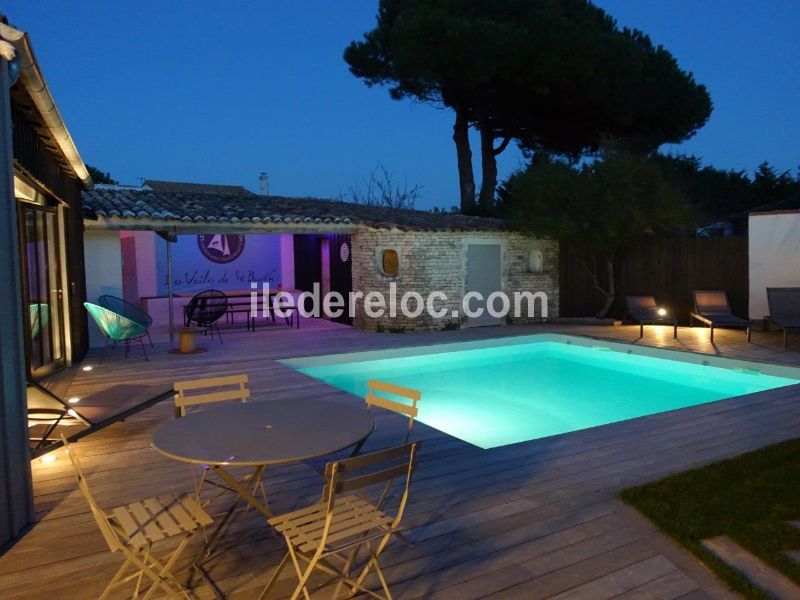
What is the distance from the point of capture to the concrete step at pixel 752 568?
2981 mm

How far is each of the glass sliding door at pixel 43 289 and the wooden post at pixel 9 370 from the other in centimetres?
358

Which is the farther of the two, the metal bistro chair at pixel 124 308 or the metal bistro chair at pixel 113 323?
the metal bistro chair at pixel 124 308

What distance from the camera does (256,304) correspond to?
13.3 meters

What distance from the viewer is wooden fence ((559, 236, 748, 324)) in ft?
41.3

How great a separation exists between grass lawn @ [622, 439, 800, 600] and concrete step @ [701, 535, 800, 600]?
0.04 m

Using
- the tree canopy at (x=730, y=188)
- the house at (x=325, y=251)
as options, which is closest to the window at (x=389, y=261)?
the house at (x=325, y=251)

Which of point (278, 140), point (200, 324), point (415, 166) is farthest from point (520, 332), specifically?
point (278, 140)

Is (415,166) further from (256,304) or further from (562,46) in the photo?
(256,304)

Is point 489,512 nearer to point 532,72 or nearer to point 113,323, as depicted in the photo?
point 113,323

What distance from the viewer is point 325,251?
14.9 metres

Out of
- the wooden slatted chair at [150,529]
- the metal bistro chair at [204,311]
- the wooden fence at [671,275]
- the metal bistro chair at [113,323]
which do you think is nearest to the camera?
the wooden slatted chair at [150,529]

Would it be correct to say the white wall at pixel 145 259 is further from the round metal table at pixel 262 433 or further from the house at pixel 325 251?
the round metal table at pixel 262 433

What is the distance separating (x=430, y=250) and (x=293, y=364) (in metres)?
4.68

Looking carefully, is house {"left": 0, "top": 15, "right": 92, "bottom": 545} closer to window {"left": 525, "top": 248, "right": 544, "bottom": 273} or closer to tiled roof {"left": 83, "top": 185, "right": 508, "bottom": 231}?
tiled roof {"left": 83, "top": 185, "right": 508, "bottom": 231}
